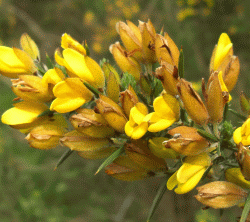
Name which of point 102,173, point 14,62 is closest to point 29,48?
point 14,62

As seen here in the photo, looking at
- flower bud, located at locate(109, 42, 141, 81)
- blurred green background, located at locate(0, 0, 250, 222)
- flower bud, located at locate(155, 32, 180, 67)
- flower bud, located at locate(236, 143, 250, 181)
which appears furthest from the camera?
blurred green background, located at locate(0, 0, 250, 222)

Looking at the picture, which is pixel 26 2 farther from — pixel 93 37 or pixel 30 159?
pixel 30 159

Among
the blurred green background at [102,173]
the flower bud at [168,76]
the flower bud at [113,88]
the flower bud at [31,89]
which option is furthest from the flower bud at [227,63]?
the blurred green background at [102,173]

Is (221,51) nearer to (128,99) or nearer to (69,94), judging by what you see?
(128,99)

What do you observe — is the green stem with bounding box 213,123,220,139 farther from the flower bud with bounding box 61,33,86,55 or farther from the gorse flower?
the flower bud with bounding box 61,33,86,55

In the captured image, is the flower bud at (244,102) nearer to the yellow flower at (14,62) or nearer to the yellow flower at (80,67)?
the yellow flower at (80,67)

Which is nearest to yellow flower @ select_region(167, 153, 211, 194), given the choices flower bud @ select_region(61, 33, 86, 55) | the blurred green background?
flower bud @ select_region(61, 33, 86, 55)

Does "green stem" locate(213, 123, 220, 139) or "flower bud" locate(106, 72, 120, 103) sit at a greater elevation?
"flower bud" locate(106, 72, 120, 103)
